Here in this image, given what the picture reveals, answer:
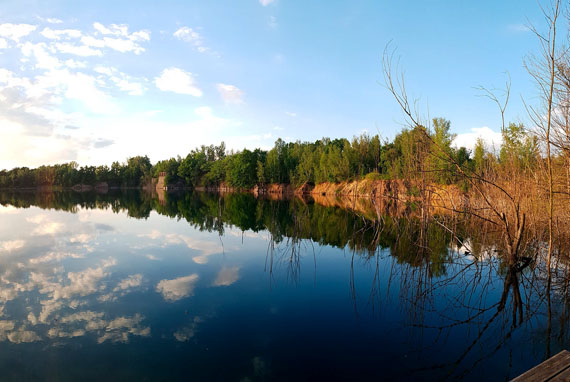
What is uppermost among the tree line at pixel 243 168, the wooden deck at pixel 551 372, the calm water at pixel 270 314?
the tree line at pixel 243 168

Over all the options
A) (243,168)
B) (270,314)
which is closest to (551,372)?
(270,314)

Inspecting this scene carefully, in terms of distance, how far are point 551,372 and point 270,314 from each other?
4.33 meters

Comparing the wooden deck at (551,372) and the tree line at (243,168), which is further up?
the tree line at (243,168)

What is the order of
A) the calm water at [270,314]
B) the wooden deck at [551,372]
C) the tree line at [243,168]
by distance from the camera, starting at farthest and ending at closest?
the tree line at [243,168]
the calm water at [270,314]
the wooden deck at [551,372]

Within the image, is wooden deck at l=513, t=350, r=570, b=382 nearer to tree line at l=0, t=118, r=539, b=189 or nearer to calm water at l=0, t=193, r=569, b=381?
calm water at l=0, t=193, r=569, b=381

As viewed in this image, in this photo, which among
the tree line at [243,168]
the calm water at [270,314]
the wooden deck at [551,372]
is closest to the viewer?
the wooden deck at [551,372]

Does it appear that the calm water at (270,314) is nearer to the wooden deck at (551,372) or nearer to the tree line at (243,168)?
the wooden deck at (551,372)

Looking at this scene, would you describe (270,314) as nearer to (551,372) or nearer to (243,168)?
(551,372)

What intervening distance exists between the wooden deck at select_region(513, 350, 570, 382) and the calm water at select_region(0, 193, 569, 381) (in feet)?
4.07

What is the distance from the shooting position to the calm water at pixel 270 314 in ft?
13.9

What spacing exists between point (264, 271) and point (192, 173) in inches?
3814

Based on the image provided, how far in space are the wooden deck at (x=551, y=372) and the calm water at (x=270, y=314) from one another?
1241mm

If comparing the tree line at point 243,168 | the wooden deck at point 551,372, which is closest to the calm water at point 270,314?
the wooden deck at point 551,372

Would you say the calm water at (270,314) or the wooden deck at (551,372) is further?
the calm water at (270,314)
